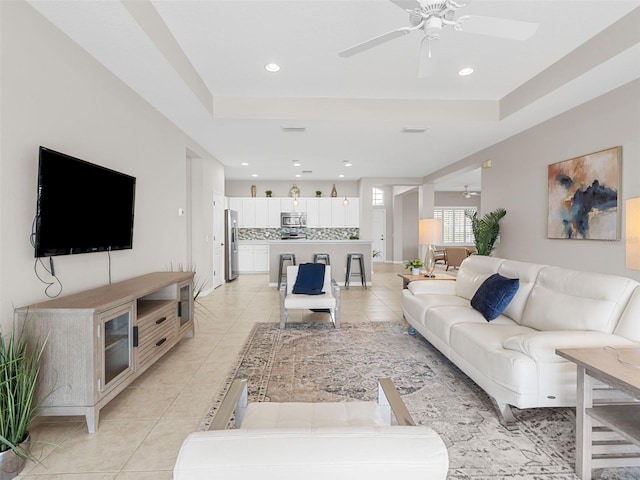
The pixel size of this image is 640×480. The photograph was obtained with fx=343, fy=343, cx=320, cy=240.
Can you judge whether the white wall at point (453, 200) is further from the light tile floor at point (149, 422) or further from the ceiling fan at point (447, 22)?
the ceiling fan at point (447, 22)

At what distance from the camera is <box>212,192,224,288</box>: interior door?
6.96 metres

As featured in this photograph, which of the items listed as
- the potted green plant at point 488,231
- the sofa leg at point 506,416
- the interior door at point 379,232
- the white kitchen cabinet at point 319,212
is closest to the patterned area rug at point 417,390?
the sofa leg at point 506,416

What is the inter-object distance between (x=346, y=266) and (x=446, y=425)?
567 centimetres

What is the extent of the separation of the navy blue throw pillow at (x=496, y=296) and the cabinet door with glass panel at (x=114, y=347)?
285 centimetres

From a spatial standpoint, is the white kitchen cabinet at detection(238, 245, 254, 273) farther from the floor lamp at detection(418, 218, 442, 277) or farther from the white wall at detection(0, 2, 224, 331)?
the floor lamp at detection(418, 218, 442, 277)

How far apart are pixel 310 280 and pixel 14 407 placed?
10.6 ft

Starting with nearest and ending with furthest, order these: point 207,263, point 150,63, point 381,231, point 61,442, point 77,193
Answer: point 61,442 → point 77,193 → point 150,63 → point 207,263 → point 381,231

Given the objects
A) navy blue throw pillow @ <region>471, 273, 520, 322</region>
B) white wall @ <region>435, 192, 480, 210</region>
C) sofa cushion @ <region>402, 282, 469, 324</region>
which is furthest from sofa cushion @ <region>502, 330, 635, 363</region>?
white wall @ <region>435, 192, 480, 210</region>

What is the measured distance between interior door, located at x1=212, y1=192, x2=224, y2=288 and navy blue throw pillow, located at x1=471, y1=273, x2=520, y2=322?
17.2 feet

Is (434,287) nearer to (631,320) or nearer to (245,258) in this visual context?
(631,320)

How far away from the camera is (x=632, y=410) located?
5.53ft

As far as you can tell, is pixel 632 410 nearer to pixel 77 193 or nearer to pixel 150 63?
pixel 77 193

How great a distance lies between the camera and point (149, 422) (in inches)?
88.3

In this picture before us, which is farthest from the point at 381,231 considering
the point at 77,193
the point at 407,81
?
the point at 77,193
